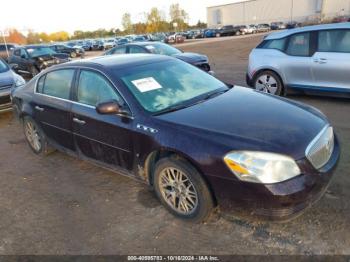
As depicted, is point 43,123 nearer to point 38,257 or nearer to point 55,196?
point 55,196

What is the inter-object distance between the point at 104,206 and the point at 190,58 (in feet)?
24.9

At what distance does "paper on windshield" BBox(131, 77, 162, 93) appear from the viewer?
3.57 metres

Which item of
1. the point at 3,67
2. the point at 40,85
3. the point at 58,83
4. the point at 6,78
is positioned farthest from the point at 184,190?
the point at 3,67

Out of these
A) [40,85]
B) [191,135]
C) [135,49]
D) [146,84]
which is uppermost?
[146,84]

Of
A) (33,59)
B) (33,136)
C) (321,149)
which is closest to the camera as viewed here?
(321,149)

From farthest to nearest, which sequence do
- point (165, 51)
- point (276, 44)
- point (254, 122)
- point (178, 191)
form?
point (165, 51), point (276, 44), point (178, 191), point (254, 122)

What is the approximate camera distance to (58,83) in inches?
175

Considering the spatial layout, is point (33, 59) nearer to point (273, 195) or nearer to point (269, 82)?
point (269, 82)

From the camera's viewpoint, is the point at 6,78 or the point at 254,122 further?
the point at 6,78

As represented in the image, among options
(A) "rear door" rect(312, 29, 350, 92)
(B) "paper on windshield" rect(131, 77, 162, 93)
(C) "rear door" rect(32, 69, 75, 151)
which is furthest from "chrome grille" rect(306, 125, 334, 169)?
(A) "rear door" rect(312, 29, 350, 92)

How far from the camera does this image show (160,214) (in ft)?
11.2

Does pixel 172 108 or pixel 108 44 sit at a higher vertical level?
pixel 172 108

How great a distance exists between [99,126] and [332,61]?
485cm

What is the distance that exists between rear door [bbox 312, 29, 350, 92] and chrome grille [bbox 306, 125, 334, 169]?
3.61 m
